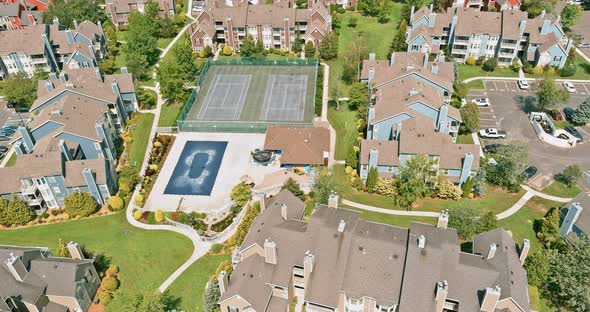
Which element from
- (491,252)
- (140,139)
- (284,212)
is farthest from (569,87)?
(140,139)

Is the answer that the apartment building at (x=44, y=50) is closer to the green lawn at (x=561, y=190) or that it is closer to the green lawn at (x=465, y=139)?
the green lawn at (x=465, y=139)

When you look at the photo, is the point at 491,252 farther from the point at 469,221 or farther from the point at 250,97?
the point at 250,97

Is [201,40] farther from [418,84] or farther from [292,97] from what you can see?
[418,84]

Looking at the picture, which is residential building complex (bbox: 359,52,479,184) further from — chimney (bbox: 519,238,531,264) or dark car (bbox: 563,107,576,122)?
dark car (bbox: 563,107,576,122)

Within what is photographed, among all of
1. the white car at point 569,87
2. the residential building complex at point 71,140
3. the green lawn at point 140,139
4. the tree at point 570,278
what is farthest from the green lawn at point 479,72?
the residential building complex at point 71,140

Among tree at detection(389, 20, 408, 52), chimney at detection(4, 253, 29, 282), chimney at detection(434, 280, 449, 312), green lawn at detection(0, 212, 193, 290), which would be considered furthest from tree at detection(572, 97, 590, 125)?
chimney at detection(4, 253, 29, 282)

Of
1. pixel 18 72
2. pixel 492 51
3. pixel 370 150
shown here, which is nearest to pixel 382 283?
pixel 370 150
